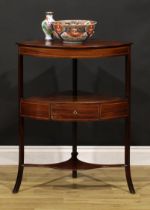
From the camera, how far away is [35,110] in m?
3.34

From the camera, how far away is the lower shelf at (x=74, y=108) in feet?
10.7

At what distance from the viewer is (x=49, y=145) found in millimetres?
4023

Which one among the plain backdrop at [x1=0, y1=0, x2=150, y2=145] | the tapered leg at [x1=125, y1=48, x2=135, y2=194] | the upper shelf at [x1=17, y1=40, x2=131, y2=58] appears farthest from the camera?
the plain backdrop at [x1=0, y1=0, x2=150, y2=145]

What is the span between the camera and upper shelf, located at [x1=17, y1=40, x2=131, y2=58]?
10.6ft

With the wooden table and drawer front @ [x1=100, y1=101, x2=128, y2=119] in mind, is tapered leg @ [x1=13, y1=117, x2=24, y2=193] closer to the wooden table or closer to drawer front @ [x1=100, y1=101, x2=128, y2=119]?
the wooden table

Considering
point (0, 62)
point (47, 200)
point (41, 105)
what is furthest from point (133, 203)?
point (0, 62)

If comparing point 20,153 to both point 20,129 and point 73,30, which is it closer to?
point 20,129

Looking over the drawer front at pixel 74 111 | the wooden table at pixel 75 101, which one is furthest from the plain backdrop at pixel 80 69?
the drawer front at pixel 74 111

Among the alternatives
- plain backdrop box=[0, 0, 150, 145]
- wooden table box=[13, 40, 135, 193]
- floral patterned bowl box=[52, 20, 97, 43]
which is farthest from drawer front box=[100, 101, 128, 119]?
plain backdrop box=[0, 0, 150, 145]

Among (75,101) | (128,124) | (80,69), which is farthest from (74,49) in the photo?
(80,69)

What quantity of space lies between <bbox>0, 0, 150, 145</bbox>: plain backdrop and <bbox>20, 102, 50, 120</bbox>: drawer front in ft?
1.91

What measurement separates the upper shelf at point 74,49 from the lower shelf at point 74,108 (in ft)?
0.87

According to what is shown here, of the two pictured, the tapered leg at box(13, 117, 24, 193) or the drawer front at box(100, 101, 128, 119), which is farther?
the tapered leg at box(13, 117, 24, 193)

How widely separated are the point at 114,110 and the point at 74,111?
24 cm
